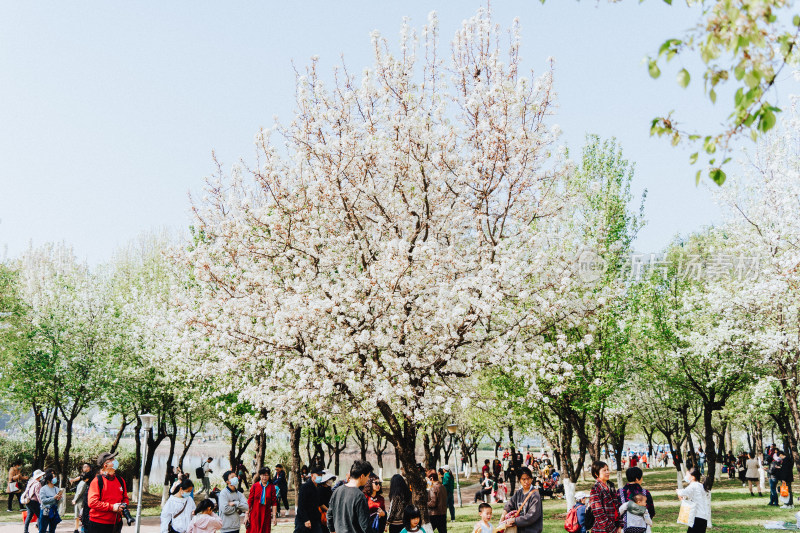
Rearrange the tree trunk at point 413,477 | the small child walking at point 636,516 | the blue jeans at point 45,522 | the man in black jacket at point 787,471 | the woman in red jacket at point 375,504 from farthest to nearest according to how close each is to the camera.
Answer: the man in black jacket at point 787,471 → the blue jeans at point 45,522 → the tree trunk at point 413,477 → the woman in red jacket at point 375,504 → the small child walking at point 636,516

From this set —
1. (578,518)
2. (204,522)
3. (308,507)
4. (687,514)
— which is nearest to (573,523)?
(578,518)

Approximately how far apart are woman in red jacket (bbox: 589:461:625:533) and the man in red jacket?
7.62m

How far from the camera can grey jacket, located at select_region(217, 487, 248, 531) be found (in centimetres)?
1251

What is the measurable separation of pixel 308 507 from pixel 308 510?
0.06 metres

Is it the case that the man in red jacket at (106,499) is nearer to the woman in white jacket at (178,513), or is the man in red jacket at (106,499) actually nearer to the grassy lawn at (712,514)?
the woman in white jacket at (178,513)

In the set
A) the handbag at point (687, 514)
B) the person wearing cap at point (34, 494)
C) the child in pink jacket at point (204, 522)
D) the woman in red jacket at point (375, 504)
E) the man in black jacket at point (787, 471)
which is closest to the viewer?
the child in pink jacket at point (204, 522)

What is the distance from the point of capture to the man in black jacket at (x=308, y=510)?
1051cm

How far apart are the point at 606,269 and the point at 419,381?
8491 mm

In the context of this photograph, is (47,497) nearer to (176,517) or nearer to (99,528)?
(176,517)

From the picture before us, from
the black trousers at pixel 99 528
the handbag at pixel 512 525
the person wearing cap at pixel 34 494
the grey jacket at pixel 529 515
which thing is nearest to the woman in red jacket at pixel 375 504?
the handbag at pixel 512 525

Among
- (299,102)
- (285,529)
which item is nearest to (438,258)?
(299,102)

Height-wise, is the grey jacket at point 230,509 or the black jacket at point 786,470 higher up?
the grey jacket at point 230,509

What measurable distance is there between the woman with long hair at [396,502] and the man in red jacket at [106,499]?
496 cm

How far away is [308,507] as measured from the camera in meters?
10.5
